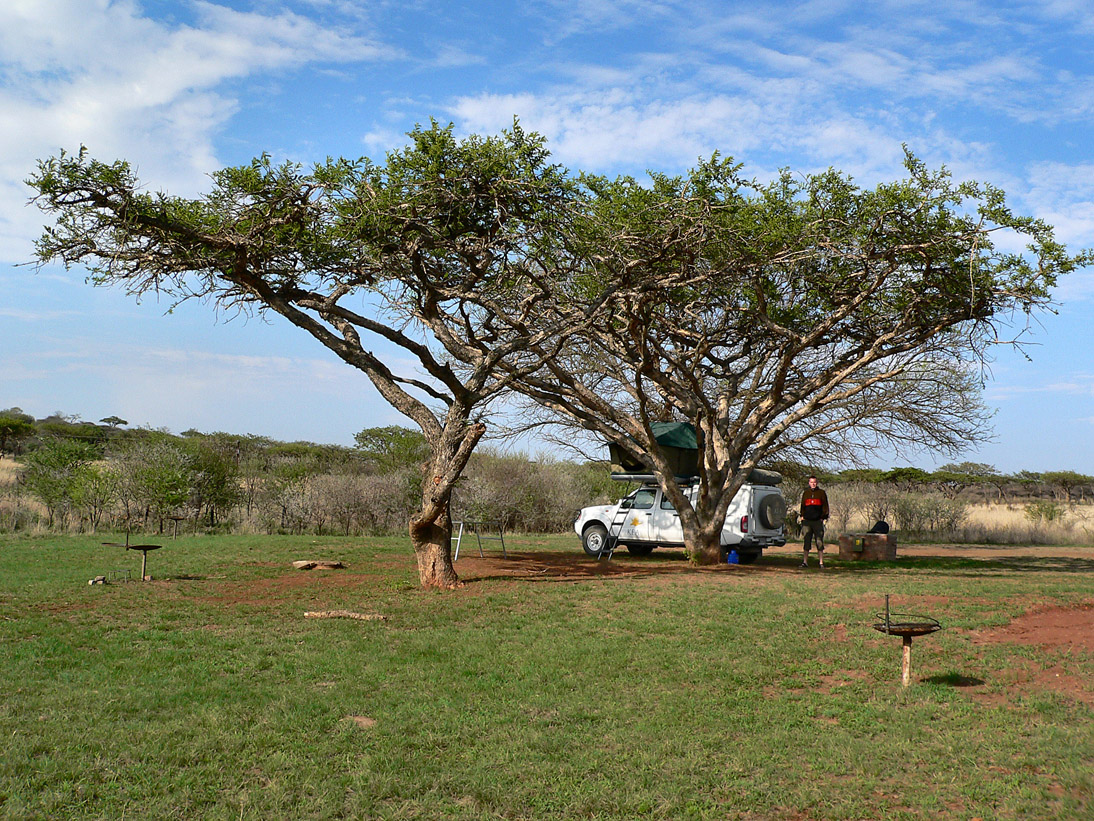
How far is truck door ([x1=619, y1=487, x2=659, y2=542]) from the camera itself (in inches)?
762

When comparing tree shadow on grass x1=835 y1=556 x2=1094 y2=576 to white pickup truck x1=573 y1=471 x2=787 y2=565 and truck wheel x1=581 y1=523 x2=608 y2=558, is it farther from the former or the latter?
truck wheel x1=581 y1=523 x2=608 y2=558

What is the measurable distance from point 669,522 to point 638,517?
79 cm

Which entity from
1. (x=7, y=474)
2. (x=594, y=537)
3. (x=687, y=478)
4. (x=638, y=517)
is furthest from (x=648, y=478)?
(x=7, y=474)

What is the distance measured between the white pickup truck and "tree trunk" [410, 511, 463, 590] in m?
5.94

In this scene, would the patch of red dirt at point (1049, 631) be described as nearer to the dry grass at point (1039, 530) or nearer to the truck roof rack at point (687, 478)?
the truck roof rack at point (687, 478)

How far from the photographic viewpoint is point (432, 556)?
12.7m

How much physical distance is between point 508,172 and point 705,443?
26.2ft

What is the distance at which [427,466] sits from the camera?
515 inches

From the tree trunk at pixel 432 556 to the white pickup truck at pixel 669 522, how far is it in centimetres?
594

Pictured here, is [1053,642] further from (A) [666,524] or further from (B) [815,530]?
(A) [666,524]

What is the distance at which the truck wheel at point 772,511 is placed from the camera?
18.4 metres

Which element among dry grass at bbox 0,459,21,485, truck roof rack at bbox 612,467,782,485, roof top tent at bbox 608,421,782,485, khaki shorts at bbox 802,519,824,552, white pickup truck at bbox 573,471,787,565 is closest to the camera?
khaki shorts at bbox 802,519,824,552

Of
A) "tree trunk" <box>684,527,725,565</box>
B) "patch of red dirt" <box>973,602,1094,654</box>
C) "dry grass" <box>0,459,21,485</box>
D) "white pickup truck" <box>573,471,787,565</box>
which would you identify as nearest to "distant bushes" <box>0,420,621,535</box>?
"dry grass" <box>0,459,21,485</box>

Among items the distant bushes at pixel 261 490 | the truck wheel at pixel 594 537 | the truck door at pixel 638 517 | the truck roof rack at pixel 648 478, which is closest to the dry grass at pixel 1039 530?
the distant bushes at pixel 261 490
